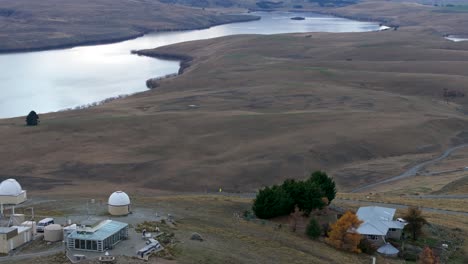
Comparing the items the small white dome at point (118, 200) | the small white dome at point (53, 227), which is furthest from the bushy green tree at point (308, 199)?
the small white dome at point (53, 227)

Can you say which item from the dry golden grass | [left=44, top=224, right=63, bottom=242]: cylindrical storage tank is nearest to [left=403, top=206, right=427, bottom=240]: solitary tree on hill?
the dry golden grass

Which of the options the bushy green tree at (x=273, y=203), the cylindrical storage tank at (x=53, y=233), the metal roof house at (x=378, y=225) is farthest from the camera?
the bushy green tree at (x=273, y=203)

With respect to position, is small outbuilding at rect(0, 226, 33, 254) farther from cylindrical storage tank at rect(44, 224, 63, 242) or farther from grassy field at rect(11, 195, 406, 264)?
grassy field at rect(11, 195, 406, 264)

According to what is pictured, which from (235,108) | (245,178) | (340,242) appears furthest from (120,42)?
(340,242)

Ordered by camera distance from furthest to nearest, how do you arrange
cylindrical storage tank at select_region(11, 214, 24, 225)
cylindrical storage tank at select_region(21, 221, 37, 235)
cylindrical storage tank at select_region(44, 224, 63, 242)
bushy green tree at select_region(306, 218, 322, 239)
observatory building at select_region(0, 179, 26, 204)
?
observatory building at select_region(0, 179, 26, 204) < bushy green tree at select_region(306, 218, 322, 239) < cylindrical storage tank at select_region(11, 214, 24, 225) < cylindrical storage tank at select_region(21, 221, 37, 235) < cylindrical storage tank at select_region(44, 224, 63, 242)

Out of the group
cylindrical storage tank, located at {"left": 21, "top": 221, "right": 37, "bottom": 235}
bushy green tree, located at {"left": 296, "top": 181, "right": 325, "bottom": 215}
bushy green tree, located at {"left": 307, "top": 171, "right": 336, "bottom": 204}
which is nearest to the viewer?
cylindrical storage tank, located at {"left": 21, "top": 221, "right": 37, "bottom": 235}

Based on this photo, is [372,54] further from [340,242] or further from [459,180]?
[340,242]

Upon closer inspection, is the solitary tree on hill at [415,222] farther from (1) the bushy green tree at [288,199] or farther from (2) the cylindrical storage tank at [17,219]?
(2) the cylindrical storage tank at [17,219]

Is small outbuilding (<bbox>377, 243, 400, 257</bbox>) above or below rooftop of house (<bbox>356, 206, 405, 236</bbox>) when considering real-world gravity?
below
